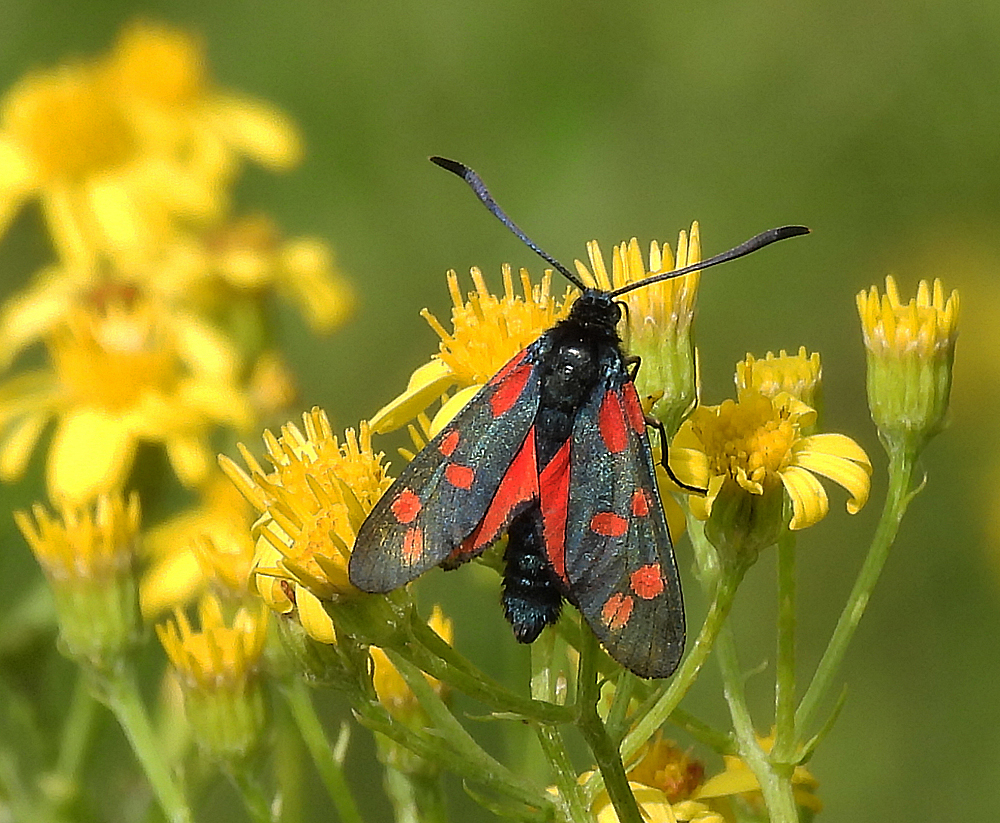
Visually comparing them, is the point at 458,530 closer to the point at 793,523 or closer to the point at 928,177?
the point at 793,523

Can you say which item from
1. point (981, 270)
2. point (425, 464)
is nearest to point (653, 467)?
point (425, 464)

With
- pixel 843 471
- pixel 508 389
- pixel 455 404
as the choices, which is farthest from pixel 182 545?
pixel 843 471

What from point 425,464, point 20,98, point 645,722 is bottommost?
point 645,722

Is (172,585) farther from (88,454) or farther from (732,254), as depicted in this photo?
(732,254)

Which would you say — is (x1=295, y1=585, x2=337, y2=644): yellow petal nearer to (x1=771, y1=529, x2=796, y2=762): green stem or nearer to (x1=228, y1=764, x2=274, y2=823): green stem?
(x1=228, y1=764, x2=274, y2=823): green stem

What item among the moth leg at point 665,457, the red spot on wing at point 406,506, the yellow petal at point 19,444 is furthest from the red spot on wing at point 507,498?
the yellow petal at point 19,444

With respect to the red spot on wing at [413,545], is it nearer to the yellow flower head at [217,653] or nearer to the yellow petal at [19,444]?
the yellow flower head at [217,653]
